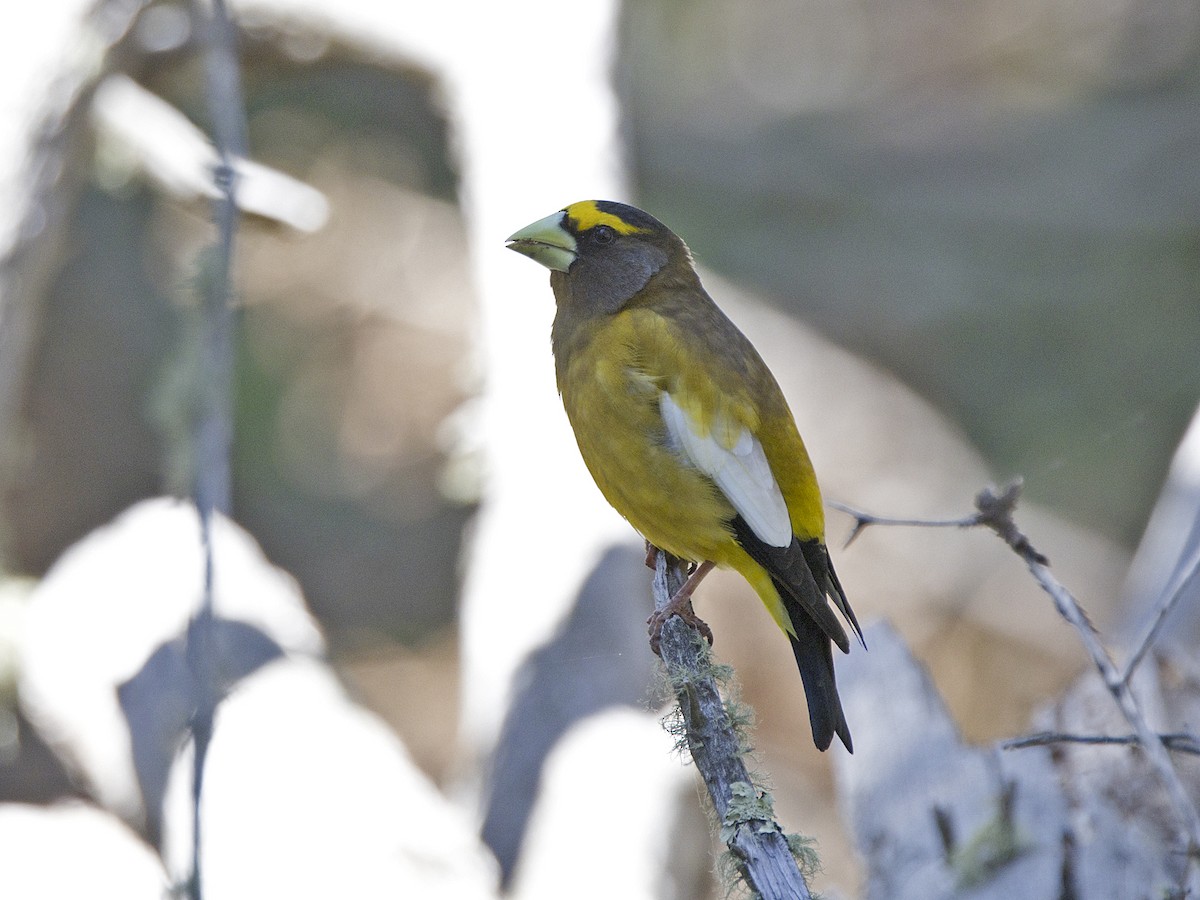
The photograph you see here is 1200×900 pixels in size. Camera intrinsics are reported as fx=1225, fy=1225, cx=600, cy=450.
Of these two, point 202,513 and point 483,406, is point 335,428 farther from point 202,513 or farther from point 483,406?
point 202,513

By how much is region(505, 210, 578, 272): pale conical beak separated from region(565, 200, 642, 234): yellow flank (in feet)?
0.09

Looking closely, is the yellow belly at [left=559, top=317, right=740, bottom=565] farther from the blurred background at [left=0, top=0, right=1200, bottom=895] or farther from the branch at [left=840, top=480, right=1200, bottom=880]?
the blurred background at [left=0, top=0, right=1200, bottom=895]

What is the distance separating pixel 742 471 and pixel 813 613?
343 mm

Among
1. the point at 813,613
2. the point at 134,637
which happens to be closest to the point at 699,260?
the point at 134,637

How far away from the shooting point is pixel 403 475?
803 centimetres

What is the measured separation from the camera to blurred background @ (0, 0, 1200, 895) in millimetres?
4703

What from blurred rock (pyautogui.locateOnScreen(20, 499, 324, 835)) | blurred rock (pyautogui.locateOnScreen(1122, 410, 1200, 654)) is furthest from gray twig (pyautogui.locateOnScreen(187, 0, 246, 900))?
blurred rock (pyautogui.locateOnScreen(1122, 410, 1200, 654))

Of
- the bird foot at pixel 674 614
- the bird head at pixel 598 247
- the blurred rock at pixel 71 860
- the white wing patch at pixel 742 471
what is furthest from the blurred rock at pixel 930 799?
the blurred rock at pixel 71 860

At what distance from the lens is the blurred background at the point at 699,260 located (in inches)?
185

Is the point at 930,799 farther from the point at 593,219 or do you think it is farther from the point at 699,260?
the point at 699,260

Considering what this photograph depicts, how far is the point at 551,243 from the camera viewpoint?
119 inches

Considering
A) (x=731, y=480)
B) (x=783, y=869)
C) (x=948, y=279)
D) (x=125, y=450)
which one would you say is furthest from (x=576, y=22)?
(x=948, y=279)

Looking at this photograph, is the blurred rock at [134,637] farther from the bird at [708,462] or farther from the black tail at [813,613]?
the black tail at [813,613]

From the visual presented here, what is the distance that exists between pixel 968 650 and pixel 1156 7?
21.8ft
